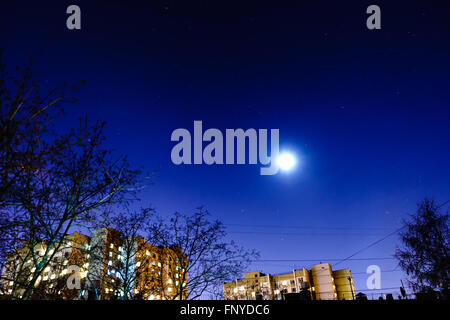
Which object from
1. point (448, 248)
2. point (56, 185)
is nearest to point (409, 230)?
point (448, 248)

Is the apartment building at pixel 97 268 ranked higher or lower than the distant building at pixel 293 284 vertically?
higher

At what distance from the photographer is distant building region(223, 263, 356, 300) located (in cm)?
10870

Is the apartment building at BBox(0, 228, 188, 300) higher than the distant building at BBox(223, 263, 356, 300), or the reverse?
the apartment building at BBox(0, 228, 188, 300)

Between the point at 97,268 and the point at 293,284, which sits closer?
the point at 97,268

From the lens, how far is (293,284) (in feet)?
357

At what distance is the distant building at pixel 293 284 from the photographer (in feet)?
357

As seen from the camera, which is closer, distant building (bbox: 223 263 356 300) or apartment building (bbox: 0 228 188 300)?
apartment building (bbox: 0 228 188 300)

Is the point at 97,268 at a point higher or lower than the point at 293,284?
higher

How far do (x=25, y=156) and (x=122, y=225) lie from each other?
896 inches

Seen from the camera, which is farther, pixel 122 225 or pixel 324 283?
pixel 324 283

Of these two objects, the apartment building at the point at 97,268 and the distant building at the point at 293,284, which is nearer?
the apartment building at the point at 97,268
